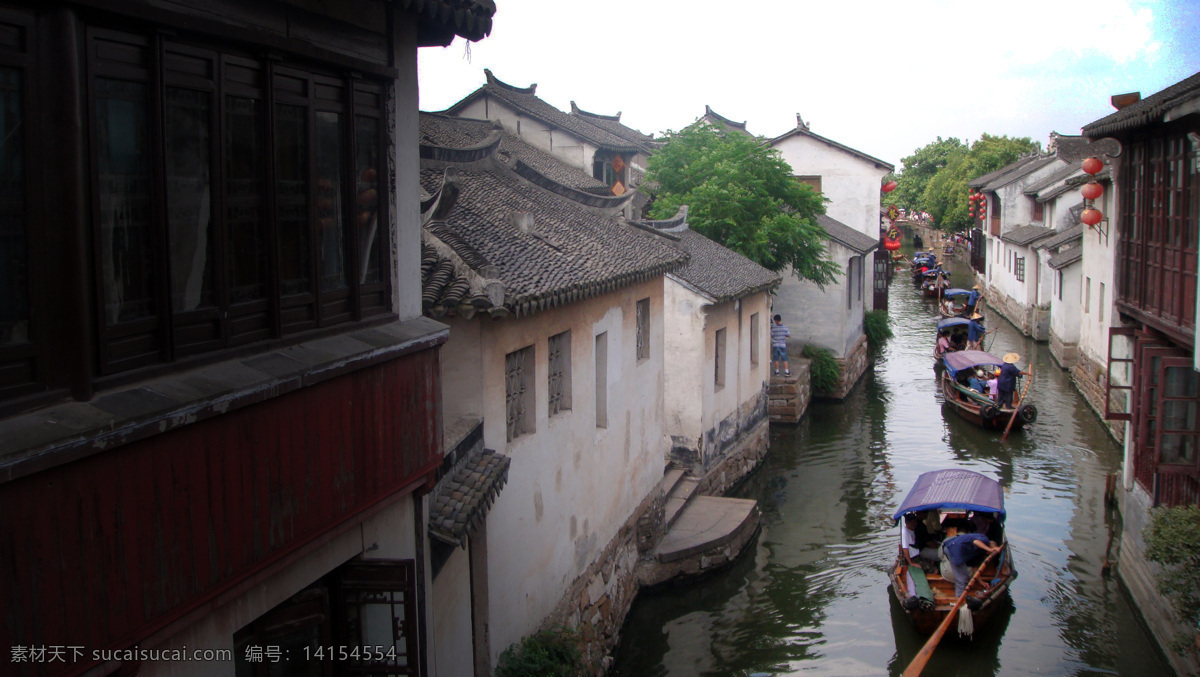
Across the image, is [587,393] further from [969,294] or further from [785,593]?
[969,294]

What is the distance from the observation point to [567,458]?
10.2 meters

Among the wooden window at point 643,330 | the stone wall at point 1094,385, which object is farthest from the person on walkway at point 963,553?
the stone wall at point 1094,385

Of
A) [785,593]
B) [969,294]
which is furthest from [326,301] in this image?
[969,294]

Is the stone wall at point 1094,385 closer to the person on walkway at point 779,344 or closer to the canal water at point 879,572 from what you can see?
the canal water at point 879,572

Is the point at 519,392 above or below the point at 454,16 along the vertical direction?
below

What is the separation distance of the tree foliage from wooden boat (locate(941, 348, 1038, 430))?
44.0 ft

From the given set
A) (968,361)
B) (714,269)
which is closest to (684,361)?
(714,269)

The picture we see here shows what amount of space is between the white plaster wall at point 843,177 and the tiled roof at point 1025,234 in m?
6.12

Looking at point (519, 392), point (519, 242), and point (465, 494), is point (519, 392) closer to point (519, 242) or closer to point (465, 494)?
point (519, 242)

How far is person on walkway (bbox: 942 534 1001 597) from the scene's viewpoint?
11.9 meters

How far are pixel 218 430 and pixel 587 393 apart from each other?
22.3 feet

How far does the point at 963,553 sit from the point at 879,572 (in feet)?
8.54

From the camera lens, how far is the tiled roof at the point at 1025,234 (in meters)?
33.2

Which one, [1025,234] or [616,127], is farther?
[616,127]
